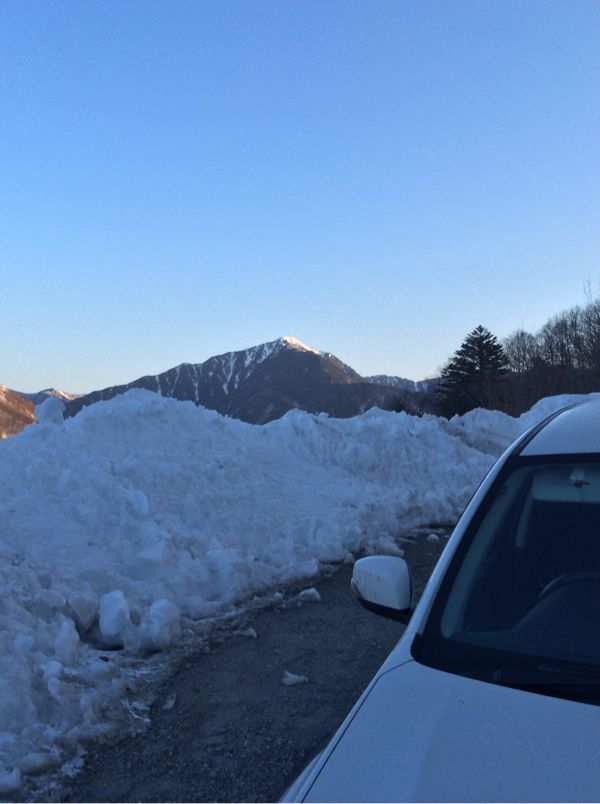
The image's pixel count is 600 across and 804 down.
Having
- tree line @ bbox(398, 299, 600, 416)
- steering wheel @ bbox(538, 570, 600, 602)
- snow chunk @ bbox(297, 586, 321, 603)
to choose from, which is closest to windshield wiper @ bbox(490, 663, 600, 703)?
steering wheel @ bbox(538, 570, 600, 602)

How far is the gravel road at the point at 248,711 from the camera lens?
11.1 ft

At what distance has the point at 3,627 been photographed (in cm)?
450

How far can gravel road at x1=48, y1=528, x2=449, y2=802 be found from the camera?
339cm

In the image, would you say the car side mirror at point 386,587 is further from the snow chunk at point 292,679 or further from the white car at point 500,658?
the snow chunk at point 292,679

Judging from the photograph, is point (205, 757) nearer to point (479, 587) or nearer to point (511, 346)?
point (479, 587)

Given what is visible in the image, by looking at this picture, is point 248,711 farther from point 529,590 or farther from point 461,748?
point 461,748

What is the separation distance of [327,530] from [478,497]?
16.9ft

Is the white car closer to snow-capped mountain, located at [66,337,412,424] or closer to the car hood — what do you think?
the car hood

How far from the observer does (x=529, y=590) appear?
2.47 metres

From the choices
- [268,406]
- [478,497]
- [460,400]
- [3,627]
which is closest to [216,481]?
[3,627]

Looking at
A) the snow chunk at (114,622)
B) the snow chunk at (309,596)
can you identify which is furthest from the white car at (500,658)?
the snow chunk at (309,596)

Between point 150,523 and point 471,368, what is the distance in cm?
4745

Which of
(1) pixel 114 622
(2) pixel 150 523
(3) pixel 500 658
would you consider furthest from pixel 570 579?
(2) pixel 150 523

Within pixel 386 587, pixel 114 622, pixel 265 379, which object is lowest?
pixel 114 622
